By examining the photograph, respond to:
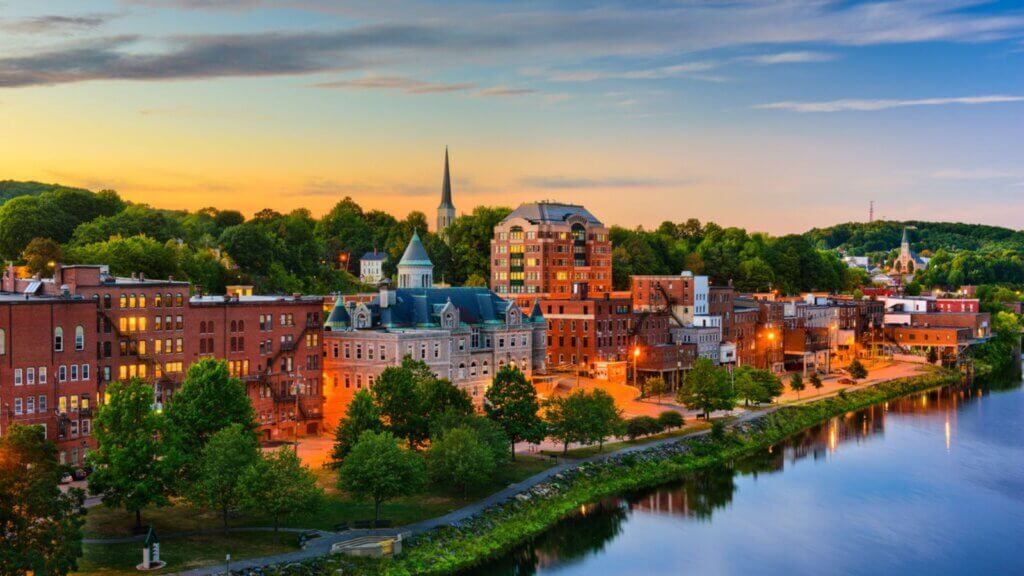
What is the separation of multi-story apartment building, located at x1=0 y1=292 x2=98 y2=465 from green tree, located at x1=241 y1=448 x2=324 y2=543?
18.7m

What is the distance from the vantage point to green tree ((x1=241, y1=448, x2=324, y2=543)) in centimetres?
5444

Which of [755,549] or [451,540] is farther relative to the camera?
[755,549]

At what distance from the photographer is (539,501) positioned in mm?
69125

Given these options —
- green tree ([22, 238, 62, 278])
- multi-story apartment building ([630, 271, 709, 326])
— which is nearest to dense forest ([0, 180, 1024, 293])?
green tree ([22, 238, 62, 278])

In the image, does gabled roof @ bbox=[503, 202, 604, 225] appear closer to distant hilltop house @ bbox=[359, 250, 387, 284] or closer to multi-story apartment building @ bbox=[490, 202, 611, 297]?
multi-story apartment building @ bbox=[490, 202, 611, 297]

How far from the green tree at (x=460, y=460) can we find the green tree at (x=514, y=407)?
9.87 meters

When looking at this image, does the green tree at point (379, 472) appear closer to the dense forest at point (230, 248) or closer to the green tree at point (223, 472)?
the green tree at point (223, 472)

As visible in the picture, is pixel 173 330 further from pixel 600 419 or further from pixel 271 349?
pixel 600 419

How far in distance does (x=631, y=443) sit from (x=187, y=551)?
43.3 meters

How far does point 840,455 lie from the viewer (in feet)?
310

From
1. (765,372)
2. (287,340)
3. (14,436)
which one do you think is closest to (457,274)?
(765,372)

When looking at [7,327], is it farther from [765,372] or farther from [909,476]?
[765,372]

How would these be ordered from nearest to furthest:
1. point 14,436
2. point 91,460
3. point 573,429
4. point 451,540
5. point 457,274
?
point 14,436, point 91,460, point 451,540, point 573,429, point 457,274

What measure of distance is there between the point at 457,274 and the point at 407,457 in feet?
362
